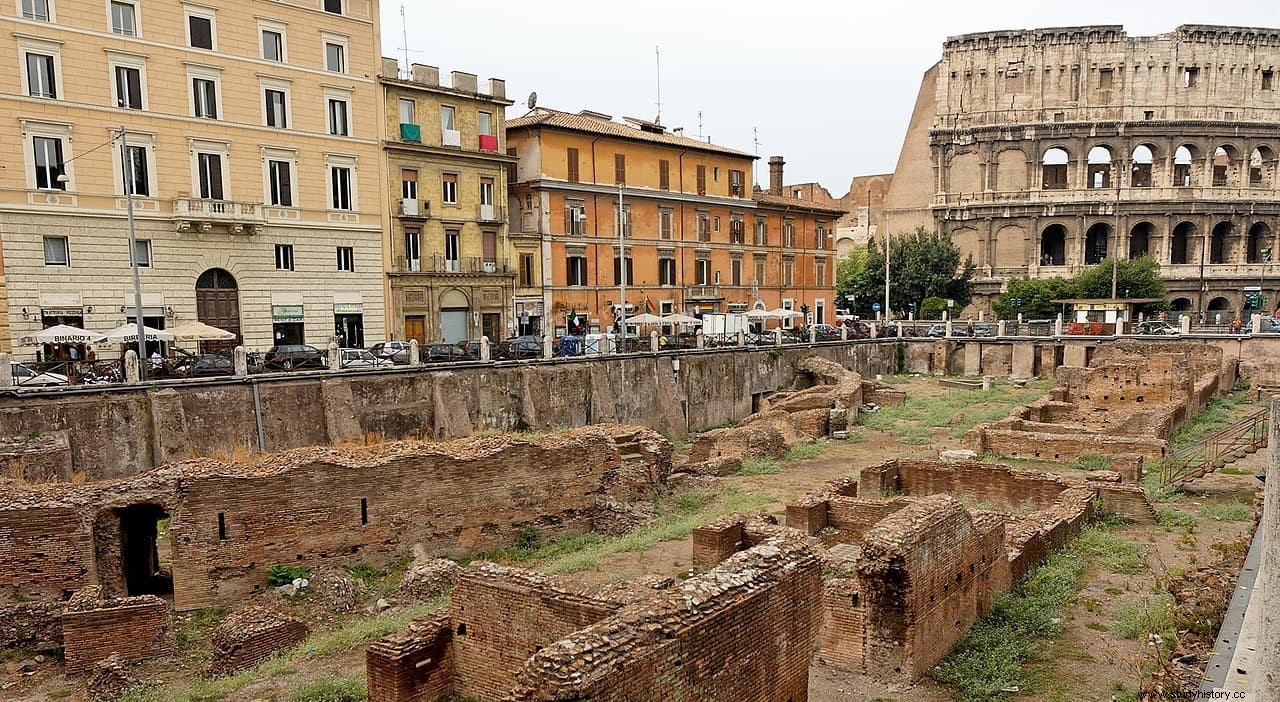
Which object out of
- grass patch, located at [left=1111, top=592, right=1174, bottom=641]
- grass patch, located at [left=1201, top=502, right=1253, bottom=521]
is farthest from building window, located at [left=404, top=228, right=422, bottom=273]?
grass patch, located at [left=1111, top=592, right=1174, bottom=641]

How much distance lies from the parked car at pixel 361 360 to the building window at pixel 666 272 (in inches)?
917

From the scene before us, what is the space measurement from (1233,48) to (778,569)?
74.9m

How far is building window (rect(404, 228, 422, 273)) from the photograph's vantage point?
37312 mm

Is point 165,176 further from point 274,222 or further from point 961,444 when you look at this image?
point 961,444

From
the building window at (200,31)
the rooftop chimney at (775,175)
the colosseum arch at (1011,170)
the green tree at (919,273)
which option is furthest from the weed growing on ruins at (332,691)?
the colosseum arch at (1011,170)

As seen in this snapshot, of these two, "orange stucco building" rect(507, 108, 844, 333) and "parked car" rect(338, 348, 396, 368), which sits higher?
"orange stucco building" rect(507, 108, 844, 333)

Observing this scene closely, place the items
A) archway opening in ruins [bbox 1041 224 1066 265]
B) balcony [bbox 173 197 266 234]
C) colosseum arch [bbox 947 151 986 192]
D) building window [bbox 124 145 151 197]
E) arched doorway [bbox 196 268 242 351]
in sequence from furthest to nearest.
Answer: colosseum arch [bbox 947 151 986 192]
archway opening in ruins [bbox 1041 224 1066 265]
arched doorway [bbox 196 268 242 351]
balcony [bbox 173 197 266 234]
building window [bbox 124 145 151 197]

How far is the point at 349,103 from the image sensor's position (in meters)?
35.1

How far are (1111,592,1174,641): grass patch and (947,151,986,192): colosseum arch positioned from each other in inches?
2355

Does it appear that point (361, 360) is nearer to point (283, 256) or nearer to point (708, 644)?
point (283, 256)

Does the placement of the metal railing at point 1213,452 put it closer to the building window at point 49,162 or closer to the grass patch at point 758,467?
the grass patch at point 758,467

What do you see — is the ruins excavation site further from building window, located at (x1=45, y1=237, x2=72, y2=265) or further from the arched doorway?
building window, located at (x1=45, y1=237, x2=72, y2=265)

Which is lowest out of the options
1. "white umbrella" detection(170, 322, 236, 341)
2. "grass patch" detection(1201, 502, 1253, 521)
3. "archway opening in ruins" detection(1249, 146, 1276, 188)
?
"grass patch" detection(1201, 502, 1253, 521)

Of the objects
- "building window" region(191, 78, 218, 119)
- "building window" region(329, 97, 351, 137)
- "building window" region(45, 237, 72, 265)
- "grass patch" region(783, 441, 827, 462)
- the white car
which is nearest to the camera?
the white car
